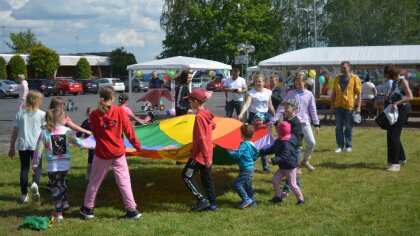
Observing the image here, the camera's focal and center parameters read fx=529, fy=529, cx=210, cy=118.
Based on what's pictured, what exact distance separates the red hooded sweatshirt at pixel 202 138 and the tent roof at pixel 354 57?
1376 centimetres

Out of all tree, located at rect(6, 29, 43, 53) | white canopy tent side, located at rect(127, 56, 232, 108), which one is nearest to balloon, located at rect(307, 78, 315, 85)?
white canopy tent side, located at rect(127, 56, 232, 108)

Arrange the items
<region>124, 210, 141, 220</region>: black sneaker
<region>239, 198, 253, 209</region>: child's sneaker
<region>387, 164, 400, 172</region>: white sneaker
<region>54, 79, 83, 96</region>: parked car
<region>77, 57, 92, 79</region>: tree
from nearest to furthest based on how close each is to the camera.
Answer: <region>124, 210, 141, 220</region>: black sneaker, <region>239, 198, 253, 209</region>: child's sneaker, <region>387, 164, 400, 172</region>: white sneaker, <region>54, 79, 83, 96</region>: parked car, <region>77, 57, 92, 79</region>: tree

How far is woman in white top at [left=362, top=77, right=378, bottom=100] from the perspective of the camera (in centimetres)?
1809

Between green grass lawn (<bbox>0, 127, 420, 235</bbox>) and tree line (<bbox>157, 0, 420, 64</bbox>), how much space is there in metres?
39.6

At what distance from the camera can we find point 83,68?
57781 millimetres

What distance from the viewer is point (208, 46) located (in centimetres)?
5731

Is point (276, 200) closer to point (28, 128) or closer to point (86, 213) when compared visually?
point (86, 213)

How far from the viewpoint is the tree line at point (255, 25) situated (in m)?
48.1

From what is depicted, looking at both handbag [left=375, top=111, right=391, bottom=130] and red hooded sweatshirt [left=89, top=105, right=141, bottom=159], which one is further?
handbag [left=375, top=111, right=391, bottom=130]

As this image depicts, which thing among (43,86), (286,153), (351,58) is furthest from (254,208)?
(43,86)

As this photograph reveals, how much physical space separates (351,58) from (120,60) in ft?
151

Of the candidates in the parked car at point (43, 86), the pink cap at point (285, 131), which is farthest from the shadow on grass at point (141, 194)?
the parked car at point (43, 86)

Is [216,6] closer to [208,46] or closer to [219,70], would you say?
[208,46]

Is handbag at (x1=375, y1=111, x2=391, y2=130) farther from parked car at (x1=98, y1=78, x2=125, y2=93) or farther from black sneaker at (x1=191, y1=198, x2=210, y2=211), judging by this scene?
parked car at (x1=98, y1=78, x2=125, y2=93)
